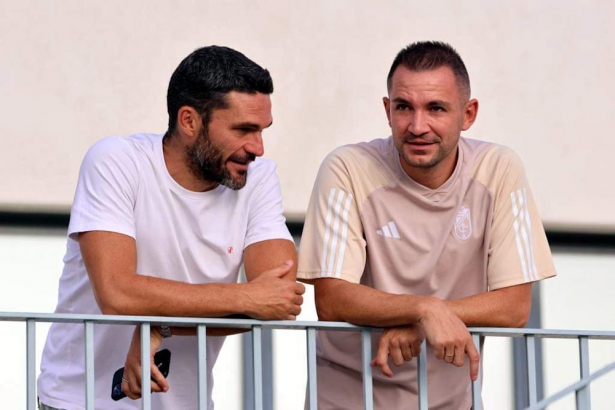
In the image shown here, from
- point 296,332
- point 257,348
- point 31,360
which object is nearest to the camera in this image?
point 31,360

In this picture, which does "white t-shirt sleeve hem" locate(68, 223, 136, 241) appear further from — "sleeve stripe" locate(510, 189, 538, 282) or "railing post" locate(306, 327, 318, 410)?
"sleeve stripe" locate(510, 189, 538, 282)

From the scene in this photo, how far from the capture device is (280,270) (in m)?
4.29

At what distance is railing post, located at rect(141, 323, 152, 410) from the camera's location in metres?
4.01

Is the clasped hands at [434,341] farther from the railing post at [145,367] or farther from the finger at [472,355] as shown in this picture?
the railing post at [145,367]

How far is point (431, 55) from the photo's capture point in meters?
4.55

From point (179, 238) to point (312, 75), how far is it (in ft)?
9.20

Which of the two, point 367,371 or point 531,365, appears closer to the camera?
point 367,371

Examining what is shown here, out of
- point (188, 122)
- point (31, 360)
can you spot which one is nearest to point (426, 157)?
point (188, 122)

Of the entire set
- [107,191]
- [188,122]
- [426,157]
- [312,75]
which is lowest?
[107,191]

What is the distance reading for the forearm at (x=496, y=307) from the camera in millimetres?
4281

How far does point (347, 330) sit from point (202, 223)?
492 mm

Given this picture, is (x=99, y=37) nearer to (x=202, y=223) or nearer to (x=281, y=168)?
(x=281, y=168)

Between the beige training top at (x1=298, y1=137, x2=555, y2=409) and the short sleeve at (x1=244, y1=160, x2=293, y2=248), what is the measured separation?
10 centimetres

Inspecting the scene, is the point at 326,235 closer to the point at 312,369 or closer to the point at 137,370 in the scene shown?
the point at 312,369
